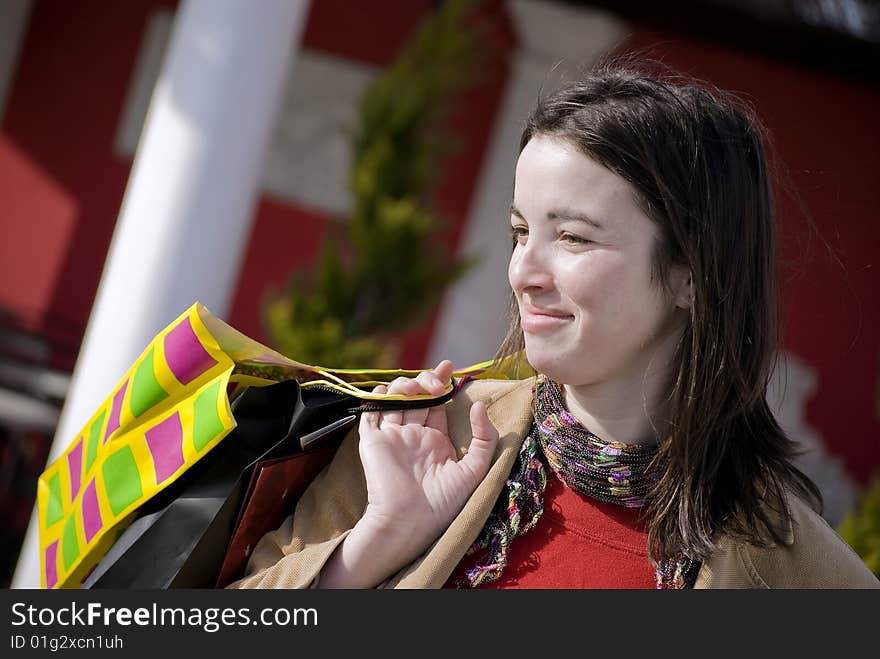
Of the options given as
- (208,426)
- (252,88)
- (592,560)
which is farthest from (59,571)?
(252,88)

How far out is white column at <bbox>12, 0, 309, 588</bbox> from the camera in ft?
11.8

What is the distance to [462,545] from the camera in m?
1.59

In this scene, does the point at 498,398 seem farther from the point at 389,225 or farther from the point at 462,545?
the point at 389,225

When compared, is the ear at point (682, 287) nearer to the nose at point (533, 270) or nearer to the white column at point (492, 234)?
the nose at point (533, 270)

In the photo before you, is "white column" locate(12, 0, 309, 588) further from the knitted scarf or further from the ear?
the ear

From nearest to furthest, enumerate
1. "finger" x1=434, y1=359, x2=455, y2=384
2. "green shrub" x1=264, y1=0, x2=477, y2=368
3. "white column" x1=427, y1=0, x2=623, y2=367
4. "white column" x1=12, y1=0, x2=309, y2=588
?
"finger" x1=434, y1=359, x2=455, y2=384 < "white column" x1=12, y1=0, x2=309, y2=588 < "green shrub" x1=264, y1=0, x2=477, y2=368 < "white column" x1=427, y1=0, x2=623, y2=367

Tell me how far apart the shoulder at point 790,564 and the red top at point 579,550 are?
0.39 ft

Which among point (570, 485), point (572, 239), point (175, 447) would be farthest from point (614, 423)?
point (175, 447)

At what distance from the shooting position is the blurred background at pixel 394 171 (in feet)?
17.6

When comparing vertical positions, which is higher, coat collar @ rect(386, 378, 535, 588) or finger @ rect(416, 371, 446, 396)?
finger @ rect(416, 371, 446, 396)

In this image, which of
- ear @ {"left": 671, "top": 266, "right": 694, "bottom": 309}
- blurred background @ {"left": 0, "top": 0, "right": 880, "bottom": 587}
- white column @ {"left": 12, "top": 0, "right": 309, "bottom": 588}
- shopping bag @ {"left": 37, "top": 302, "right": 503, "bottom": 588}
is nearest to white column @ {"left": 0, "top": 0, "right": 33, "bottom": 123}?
blurred background @ {"left": 0, "top": 0, "right": 880, "bottom": 587}

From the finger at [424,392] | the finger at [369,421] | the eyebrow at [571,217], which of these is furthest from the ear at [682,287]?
the finger at [369,421]

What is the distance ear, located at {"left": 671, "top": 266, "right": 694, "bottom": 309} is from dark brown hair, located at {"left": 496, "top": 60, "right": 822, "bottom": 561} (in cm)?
2

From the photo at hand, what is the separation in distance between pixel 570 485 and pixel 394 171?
12.4 ft
